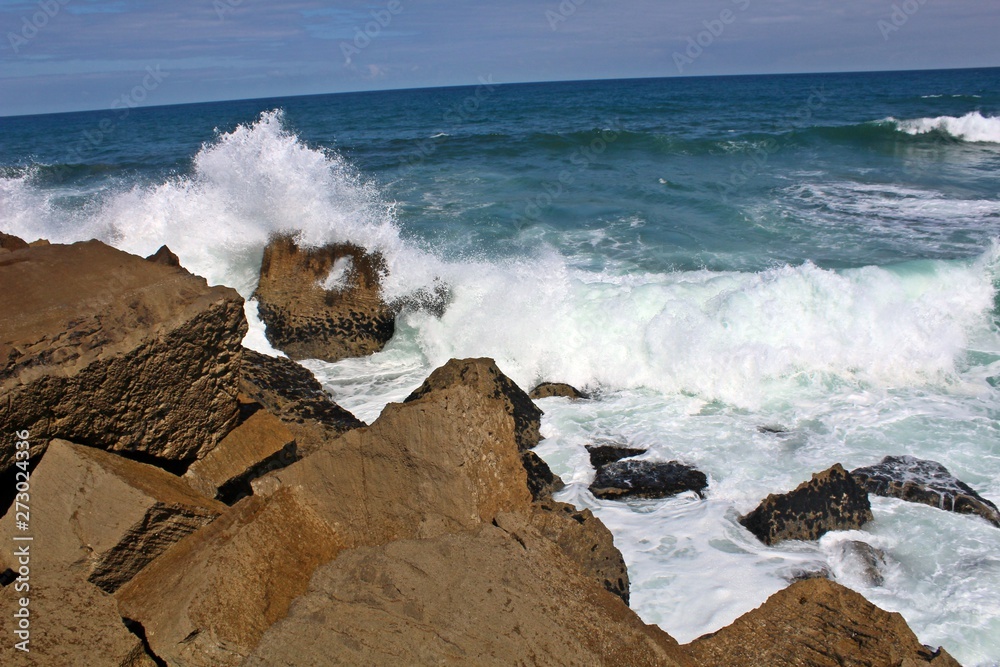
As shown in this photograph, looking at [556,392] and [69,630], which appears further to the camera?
[556,392]

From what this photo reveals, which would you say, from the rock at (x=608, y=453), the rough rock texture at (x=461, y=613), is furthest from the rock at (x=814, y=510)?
the rough rock texture at (x=461, y=613)

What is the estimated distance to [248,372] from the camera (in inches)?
223

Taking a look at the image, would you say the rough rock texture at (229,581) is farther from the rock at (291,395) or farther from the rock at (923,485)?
the rock at (923,485)

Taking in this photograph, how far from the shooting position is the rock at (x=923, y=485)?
5.31 m

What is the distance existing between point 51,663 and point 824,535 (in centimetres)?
447

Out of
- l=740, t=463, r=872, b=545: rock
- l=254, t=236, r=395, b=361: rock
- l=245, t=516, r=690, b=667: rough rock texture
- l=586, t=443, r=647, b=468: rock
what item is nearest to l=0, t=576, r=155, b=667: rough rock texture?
l=245, t=516, r=690, b=667: rough rock texture

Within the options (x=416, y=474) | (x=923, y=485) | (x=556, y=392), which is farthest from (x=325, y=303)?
(x=923, y=485)

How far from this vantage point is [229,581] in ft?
8.99

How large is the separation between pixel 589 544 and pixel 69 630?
2.30 meters

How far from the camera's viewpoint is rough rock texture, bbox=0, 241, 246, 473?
128 inches

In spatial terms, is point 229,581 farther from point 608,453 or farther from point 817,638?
point 608,453

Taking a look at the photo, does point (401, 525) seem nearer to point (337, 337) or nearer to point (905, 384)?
point (337, 337)

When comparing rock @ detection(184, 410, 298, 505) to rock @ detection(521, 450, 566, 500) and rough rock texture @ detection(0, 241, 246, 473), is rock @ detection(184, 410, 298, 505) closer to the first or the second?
rough rock texture @ detection(0, 241, 246, 473)

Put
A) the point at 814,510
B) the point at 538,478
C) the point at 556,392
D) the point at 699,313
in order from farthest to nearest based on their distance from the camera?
1. the point at 699,313
2. the point at 556,392
3. the point at 538,478
4. the point at 814,510
